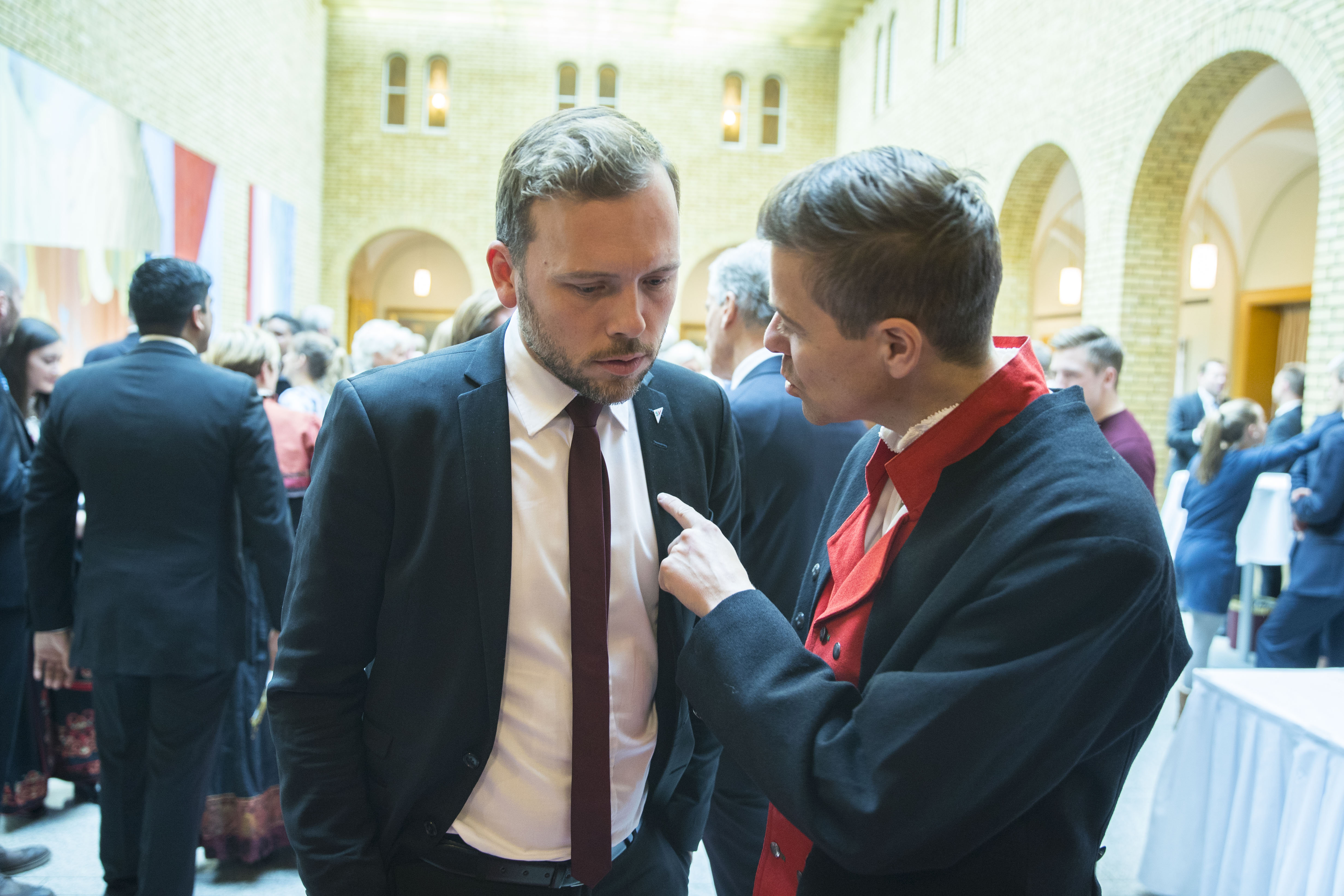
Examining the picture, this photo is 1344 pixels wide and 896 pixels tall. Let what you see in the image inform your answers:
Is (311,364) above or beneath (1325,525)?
above

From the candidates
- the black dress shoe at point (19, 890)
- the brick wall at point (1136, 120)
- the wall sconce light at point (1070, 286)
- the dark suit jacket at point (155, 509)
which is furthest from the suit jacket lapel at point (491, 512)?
the wall sconce light at point (1070, 286)

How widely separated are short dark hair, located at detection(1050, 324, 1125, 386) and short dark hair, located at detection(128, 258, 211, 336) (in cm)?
351

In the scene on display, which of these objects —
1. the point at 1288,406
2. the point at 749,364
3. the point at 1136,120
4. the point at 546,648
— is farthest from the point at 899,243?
the point at 1136,120

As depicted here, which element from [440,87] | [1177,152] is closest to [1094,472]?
[1177,152]

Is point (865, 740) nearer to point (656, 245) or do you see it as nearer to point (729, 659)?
point (729, 659)

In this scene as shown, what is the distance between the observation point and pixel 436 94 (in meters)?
17.8

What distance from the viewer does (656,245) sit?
55.1 inches

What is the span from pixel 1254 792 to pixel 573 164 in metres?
2.73

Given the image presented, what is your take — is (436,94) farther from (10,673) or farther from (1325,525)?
(1325,525)

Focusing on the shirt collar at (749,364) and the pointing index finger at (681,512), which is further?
the shirt collar at (749,364)

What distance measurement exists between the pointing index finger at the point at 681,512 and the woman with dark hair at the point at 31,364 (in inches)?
144

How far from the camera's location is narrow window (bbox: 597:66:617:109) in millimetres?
18047

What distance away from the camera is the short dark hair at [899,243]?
3.84ft

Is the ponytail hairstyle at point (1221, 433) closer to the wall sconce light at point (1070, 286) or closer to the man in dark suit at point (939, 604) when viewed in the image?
the man in dark suit at point (939, 604)
